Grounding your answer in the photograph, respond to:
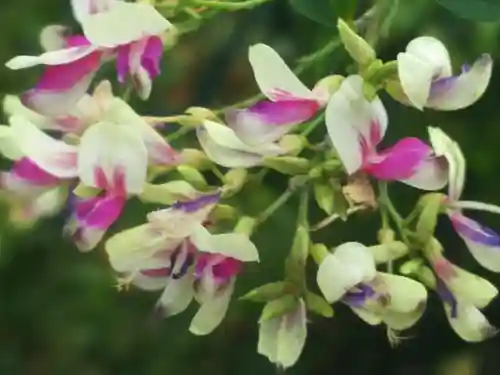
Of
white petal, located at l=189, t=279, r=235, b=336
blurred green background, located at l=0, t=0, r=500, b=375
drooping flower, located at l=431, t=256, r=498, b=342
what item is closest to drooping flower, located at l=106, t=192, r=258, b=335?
white petal, located at l=189, t=279, r=235, b=336

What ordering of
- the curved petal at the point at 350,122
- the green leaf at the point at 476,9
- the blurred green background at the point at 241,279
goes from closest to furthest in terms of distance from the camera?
the curved petal at the point at 350,122 < the green leaf at the point at 476,9 < the blurred green background at the point at 241,279

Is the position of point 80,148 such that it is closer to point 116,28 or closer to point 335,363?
point 116,28

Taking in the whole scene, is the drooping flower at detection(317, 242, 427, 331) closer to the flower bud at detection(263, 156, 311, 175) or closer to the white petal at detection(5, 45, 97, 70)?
the flower bud at detection(263, 156, 311, 175)

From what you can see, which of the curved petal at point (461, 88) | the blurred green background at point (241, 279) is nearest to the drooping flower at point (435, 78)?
the curved petal at point (461, 88)

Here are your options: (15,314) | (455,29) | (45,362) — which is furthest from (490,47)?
(45,362)

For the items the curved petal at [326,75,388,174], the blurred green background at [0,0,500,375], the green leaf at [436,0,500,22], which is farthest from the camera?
the blurred green background at [0,0,500,375]

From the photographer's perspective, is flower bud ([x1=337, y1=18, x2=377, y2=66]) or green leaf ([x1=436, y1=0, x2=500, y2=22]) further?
green leaf ([x1=436, y1=0, x2=500, y2=22])

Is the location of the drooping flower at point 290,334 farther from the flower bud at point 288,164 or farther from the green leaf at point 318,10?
the green leaf at point 318,10
